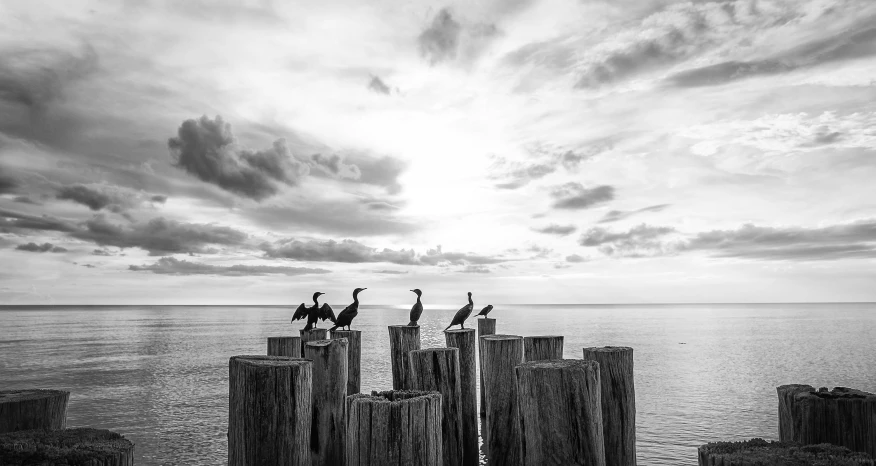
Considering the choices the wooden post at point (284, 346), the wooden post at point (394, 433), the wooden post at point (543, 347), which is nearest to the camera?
the wooden post at point (394, 433)

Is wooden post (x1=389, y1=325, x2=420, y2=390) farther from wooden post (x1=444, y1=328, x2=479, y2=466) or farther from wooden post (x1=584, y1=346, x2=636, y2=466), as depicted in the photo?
wooden post (x1=584, y1=346, x2=636, y2=466)

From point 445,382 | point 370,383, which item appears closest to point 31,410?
point 445,382

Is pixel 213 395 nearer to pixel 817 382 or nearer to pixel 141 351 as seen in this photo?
pixel 141 351

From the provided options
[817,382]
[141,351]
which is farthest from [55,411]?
[141,351]

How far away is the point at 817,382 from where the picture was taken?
23609 mm

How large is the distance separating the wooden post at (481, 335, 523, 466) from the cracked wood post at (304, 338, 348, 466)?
2040mm

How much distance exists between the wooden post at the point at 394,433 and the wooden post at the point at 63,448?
1.37 metres

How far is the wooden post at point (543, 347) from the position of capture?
7086 millimetres

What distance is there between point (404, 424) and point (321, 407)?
4.35 metres

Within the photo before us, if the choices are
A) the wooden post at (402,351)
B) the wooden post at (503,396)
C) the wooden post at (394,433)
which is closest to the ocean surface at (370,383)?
the wooden post at (503,396)

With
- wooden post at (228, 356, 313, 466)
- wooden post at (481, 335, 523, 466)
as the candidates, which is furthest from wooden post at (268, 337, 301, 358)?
wooden post at (228, 356, 313, 466)

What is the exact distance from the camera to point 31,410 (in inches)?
158

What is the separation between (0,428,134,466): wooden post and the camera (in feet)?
10.0

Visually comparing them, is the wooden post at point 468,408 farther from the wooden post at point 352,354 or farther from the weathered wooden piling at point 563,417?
the weathered wooden piling at point 563,417
